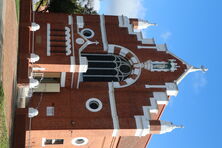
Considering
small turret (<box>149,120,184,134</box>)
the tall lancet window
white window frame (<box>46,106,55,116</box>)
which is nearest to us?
white window frame (<box>46,106,55,116</box>)

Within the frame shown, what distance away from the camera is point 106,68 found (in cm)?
2597

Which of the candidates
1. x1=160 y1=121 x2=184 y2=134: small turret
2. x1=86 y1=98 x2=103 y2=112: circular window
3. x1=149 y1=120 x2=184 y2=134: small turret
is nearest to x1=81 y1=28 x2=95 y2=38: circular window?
x1=86 y1=98 x2=103 y2=112: circular window

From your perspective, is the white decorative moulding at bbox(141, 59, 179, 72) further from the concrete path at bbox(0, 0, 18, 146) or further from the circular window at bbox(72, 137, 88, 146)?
the concrete path at bbox(0, 0, 18, 146)

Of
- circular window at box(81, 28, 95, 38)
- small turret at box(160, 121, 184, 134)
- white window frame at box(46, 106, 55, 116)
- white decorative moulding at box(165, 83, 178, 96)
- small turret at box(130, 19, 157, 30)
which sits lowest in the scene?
small turret at box(160, 121, 184, 134)

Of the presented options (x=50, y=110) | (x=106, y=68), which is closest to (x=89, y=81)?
(x=106, y=68)

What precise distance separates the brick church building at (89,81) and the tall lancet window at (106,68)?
0.07 meters

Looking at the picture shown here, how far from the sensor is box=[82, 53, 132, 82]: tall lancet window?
84.3ft

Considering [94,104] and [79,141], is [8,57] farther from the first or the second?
[79,141]

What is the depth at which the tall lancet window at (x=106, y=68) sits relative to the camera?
25.7 metres

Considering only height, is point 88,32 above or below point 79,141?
above

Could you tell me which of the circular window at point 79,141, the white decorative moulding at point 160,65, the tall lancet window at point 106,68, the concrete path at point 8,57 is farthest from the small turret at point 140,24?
the concrete path at point 8,57

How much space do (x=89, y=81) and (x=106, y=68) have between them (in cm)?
169

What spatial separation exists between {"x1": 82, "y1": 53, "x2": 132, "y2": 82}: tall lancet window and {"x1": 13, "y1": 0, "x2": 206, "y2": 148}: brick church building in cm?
7

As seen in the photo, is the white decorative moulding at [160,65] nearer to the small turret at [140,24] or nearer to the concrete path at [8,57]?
the small turret at [140,24]
